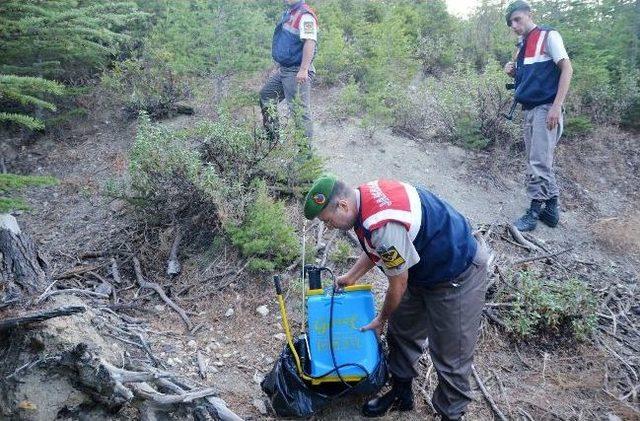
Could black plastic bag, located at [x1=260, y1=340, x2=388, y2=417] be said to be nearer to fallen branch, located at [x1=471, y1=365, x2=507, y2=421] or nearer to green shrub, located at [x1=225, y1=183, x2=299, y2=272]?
fallen branch, located at [x1=471, y1=365, x2=507, y2=421]

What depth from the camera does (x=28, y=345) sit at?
3.26 meters

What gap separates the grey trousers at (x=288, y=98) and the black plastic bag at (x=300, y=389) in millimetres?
2885

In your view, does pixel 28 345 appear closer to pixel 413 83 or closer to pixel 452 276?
pixel 452 276

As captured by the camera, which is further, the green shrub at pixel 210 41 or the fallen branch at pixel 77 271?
the green shrub at pixel 210 41

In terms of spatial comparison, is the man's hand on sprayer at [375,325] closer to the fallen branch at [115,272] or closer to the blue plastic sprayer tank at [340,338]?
the blue plastic sprayer tank at [340,338]

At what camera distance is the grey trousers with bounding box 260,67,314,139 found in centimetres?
570

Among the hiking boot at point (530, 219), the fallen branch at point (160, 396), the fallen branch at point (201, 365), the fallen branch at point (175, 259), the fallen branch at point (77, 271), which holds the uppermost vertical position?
the hiking boot at point (530, 219)

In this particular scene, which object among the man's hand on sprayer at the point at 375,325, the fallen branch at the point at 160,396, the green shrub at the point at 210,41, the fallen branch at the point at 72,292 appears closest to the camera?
the fallen branch at the point at 160,396

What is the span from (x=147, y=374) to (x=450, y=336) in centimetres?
189

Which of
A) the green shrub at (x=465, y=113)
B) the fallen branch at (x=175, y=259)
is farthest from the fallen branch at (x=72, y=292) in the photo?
the green shrub at (x=465, y=113)

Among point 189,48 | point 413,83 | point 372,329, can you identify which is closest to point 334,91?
point 413,83

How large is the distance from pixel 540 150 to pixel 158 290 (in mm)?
4535

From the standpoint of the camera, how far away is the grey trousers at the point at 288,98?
5.70 metres

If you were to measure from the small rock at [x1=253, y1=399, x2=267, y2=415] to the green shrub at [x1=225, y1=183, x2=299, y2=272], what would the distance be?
1339mm
